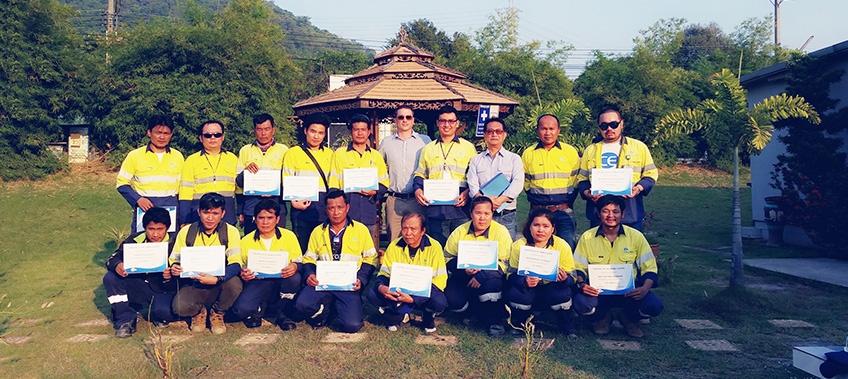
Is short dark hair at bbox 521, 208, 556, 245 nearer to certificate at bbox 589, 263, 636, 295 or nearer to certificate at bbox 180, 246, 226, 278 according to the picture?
certificate at bbox 589, 263, 636, 295

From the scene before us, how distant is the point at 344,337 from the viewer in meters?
5.19

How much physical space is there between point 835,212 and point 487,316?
21.9 feet

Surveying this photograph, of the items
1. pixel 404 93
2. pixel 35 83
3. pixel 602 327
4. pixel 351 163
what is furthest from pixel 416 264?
pixel 35 83

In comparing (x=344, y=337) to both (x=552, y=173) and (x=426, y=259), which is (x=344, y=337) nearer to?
(x=426, y=259)

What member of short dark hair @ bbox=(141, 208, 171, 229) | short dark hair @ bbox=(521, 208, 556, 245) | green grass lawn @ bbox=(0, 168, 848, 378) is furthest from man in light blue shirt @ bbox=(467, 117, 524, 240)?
short dark hair @ bbox=(141, 208, 171, 229)

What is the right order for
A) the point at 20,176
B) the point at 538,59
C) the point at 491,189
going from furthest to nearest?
the point at 538,59 → the point at 20,176 → the point at 491,189

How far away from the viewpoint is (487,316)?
533cm

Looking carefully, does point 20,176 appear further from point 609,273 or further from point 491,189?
point 609,273

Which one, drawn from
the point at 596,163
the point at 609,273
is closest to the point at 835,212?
the point at 596,163


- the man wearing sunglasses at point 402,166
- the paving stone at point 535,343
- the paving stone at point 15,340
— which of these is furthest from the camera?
the man wearing sunglasses at point 402,166

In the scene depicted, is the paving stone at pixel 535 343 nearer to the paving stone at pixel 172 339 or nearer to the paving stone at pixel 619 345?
the paving stone at pixel 619 345

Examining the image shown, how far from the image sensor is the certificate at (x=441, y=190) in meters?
5.84

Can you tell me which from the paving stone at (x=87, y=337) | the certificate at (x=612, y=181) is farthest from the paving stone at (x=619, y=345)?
the paving stone at (x=87, y=337)

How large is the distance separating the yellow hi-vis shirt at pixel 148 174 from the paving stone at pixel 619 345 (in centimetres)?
467
